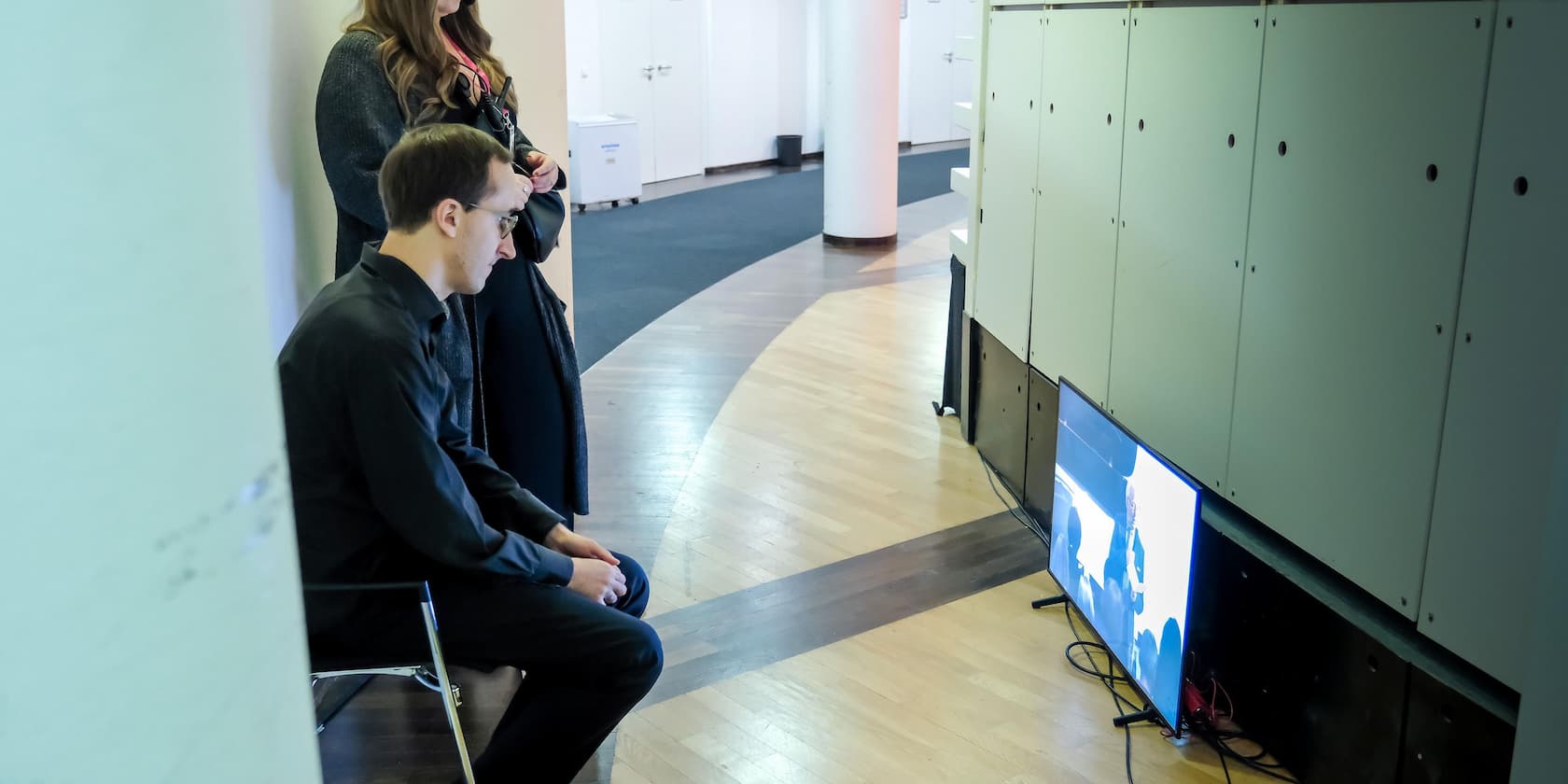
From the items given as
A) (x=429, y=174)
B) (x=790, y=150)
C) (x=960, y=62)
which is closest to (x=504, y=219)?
(x=429, y=174)

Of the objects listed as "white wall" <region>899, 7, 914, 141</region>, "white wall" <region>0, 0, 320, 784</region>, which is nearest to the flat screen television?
"white wall" <region>0, 0, 320, 784</region>

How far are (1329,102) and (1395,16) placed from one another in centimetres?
24

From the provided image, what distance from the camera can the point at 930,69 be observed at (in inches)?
570

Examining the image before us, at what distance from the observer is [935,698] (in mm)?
3119

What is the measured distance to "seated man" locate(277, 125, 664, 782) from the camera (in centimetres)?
217

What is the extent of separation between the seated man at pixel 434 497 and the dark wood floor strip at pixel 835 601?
0.72 metres

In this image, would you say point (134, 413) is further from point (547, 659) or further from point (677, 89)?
point (677, 89)

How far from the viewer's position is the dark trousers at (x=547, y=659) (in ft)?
7.65

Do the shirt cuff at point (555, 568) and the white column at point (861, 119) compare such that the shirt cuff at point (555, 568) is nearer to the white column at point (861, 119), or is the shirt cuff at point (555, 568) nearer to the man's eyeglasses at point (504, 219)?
the man's eyeglasses at point (504, 219)

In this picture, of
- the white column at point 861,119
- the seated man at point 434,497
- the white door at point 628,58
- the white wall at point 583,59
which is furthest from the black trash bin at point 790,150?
the seated man at point 434,497

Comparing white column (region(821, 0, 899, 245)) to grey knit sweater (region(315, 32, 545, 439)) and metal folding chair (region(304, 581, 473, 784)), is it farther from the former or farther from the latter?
metal folding chair (region(304, 581, 473, 784))

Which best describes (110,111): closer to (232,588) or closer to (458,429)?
(232,588)

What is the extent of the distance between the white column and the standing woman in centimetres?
520

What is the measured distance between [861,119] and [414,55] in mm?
5854
